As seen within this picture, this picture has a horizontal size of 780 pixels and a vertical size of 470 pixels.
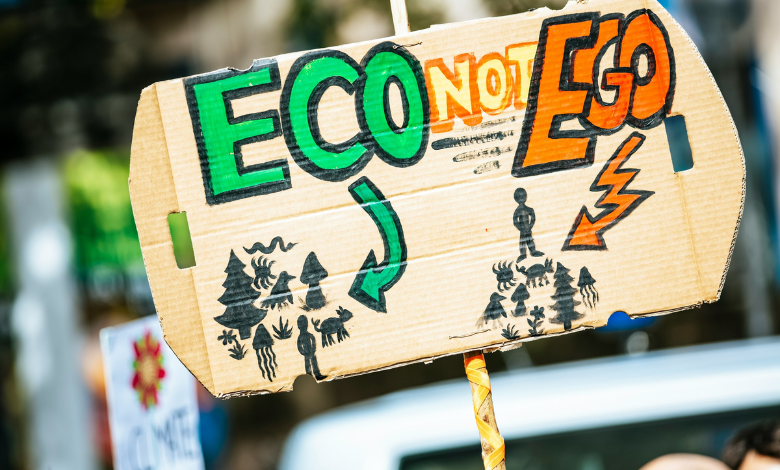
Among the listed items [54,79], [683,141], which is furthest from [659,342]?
[54,79]

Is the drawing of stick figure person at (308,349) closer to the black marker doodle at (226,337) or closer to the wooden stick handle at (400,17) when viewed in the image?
the black marker doodle at (226,337)

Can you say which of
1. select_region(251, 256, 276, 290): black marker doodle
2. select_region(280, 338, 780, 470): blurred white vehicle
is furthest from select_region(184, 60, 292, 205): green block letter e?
select_region(280, 338, 780, 470): blurred white vehicle

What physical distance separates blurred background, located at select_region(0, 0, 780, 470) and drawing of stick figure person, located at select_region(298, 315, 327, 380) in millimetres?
3854

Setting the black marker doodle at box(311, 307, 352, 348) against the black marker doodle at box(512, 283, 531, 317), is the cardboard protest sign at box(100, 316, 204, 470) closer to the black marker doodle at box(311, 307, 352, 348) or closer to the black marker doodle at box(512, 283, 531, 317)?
the black marker doodle at box(311, 307, 352, 348)

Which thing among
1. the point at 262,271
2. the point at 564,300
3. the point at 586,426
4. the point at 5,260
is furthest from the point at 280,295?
the point at 5,260

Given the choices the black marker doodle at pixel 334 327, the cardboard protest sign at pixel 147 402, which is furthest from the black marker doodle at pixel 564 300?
the cardboard protest sign at pixel 147 402

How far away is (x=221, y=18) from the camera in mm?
6508

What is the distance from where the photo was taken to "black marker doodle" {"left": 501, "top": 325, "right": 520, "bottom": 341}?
4.59ft

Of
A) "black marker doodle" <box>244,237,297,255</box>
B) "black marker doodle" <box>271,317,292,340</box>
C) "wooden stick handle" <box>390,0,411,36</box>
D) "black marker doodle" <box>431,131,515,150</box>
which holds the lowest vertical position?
"black marker doodle" <box>271,317,292,340</box>

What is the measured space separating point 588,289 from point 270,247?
64 cm

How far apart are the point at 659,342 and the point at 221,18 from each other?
15.5 ft

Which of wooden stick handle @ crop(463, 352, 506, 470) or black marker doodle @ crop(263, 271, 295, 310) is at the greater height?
black marker doodle @ crop(263, 271, 295, 310)

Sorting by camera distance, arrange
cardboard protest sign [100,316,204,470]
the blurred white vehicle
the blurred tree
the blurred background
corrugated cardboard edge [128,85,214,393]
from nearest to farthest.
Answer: corrugated cardboard edge [128,85,214,393] < cardboard protest sign [100,316,204,470] < the blurred white vehicle < the blurred tree < the blurred background

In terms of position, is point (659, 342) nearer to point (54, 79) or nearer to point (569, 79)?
point (569, 79)
